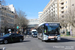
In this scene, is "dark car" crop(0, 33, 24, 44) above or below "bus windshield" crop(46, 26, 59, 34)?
below

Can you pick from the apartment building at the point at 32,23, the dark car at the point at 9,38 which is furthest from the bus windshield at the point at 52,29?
the apartment building at the point at 32,23

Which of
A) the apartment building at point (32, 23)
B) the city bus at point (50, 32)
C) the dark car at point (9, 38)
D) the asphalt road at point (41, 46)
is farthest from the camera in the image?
the apartment building at point (32, 23)

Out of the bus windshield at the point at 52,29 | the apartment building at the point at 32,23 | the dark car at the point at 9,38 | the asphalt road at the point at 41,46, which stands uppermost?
Result: the apartment building at the point at 32,23

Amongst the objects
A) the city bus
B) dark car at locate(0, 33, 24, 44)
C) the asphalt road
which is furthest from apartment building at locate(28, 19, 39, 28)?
the asphalt road

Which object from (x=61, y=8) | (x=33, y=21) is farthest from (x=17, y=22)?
(x=33, y=21)

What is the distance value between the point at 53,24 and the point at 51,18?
114 feet

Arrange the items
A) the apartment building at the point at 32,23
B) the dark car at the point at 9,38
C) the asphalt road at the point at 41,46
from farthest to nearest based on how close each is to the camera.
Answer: the apartment building at the point at 32,23
the dark car at the point at 9,38
the asphalt road at the point at 41,46

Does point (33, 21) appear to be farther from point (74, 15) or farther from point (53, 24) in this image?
point (53, 24)

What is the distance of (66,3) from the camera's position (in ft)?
214

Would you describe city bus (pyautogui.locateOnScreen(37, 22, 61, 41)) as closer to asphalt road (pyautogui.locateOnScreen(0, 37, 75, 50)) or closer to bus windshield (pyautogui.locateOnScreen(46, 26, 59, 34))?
bus windshield (pyautogui.locateOnScreen(46, 26, 59, 34))

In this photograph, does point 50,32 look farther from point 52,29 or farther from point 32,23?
point 32,23

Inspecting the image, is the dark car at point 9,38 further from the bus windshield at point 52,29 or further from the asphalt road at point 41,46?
the bus windshield at point 52,29

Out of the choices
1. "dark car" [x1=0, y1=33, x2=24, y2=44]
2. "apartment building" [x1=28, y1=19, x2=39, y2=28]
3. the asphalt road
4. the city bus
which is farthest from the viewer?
"apartment building" [x1=28, y1=19, x2=39, y2=28]

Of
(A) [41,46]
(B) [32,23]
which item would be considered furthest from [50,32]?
(B) [32,23]
